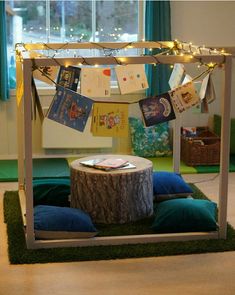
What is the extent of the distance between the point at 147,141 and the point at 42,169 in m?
1.27

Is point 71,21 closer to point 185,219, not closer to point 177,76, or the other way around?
point 177,76

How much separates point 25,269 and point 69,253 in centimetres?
32

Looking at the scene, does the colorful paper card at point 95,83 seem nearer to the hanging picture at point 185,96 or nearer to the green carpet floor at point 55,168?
the hanging picture at point 185,96

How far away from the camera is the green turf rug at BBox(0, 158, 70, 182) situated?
5598 mm

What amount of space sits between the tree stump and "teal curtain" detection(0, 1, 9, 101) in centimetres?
213

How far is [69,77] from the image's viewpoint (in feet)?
12.1

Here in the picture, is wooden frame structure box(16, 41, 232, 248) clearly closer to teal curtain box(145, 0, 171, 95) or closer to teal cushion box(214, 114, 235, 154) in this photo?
teal curtain box(145, 0, 171, 95)

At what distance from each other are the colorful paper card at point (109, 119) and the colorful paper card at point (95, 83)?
0.96 ft

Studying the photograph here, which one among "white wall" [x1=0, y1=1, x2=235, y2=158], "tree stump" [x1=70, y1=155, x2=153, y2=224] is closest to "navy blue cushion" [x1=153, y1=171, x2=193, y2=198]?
"tree stump" [x1=70, y1=155, x2=153, y2=224]

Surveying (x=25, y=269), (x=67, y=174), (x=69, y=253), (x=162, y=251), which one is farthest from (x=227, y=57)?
(x=67, y=174)

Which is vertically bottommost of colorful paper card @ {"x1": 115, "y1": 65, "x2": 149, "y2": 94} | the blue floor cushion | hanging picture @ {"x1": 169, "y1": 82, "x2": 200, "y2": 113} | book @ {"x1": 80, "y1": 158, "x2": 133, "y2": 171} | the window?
the blue floor cushion

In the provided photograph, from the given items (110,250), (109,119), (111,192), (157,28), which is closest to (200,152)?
(157,28)

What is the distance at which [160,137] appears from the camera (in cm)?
646

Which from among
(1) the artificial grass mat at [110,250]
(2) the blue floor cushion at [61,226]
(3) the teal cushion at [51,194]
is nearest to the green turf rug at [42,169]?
(3) the teal cushion at [51,194]
